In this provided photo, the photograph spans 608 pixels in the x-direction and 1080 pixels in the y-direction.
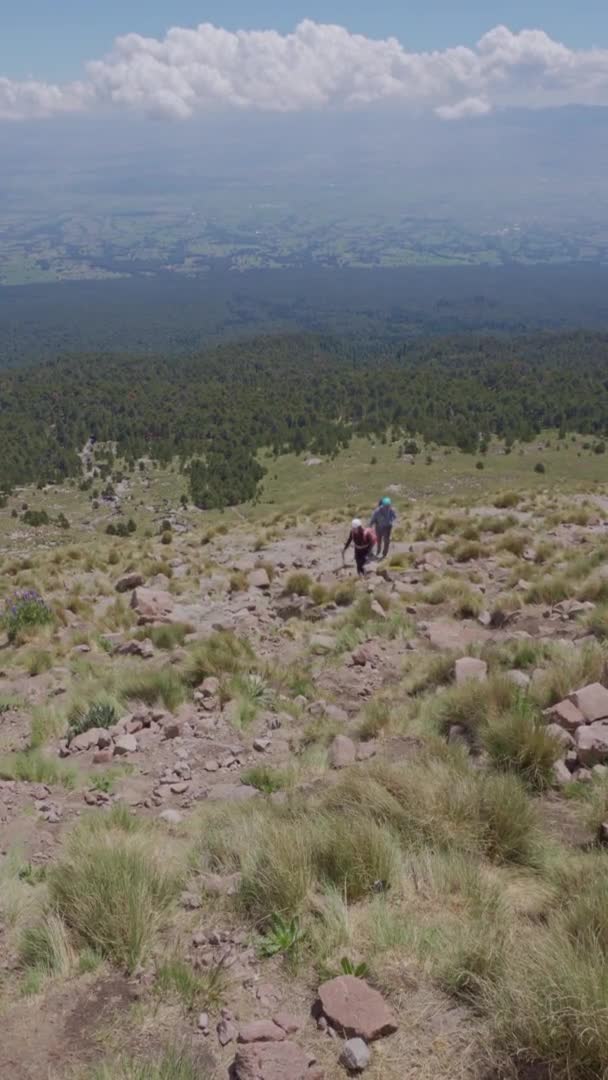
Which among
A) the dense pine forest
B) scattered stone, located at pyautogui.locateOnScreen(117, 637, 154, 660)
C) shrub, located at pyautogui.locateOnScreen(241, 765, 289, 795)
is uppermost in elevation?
shrub, located at pyautogui.locateOnScreen(241, 765, 289, 795)

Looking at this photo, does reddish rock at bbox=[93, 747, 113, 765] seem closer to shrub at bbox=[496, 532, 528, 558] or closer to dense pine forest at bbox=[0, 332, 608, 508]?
shrub at bbox=[496, 532, 528, 558]

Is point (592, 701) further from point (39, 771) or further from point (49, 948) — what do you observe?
point (39, 771)

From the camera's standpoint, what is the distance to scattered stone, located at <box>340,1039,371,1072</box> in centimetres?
344

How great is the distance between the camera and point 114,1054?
3.67 m

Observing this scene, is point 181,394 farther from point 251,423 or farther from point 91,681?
point 91,681

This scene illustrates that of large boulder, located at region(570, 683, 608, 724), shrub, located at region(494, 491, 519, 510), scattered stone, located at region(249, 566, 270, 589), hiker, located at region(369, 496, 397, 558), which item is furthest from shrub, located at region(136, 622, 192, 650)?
shrub, located at region(494, 491, 519, 510)

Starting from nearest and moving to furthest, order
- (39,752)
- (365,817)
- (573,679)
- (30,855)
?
(365,817), (30,855), (573,679), (39,752)

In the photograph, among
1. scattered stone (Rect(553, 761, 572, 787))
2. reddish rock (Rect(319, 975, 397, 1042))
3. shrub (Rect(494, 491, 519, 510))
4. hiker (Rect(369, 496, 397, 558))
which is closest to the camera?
reddish rock (Rect(319, 975, 397, 1042))

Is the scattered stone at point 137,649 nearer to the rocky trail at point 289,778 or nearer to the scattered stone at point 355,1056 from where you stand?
the rocky trail at point 289,778

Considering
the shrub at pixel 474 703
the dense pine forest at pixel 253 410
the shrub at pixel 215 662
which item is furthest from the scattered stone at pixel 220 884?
the dense pine forest at pixel 253 410

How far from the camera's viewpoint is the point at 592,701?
707cm

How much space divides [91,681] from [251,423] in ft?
374

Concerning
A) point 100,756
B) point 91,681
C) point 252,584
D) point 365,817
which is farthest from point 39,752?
point 252,584

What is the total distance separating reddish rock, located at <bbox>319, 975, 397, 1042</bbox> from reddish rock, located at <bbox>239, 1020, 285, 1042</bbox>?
272 millimetres
